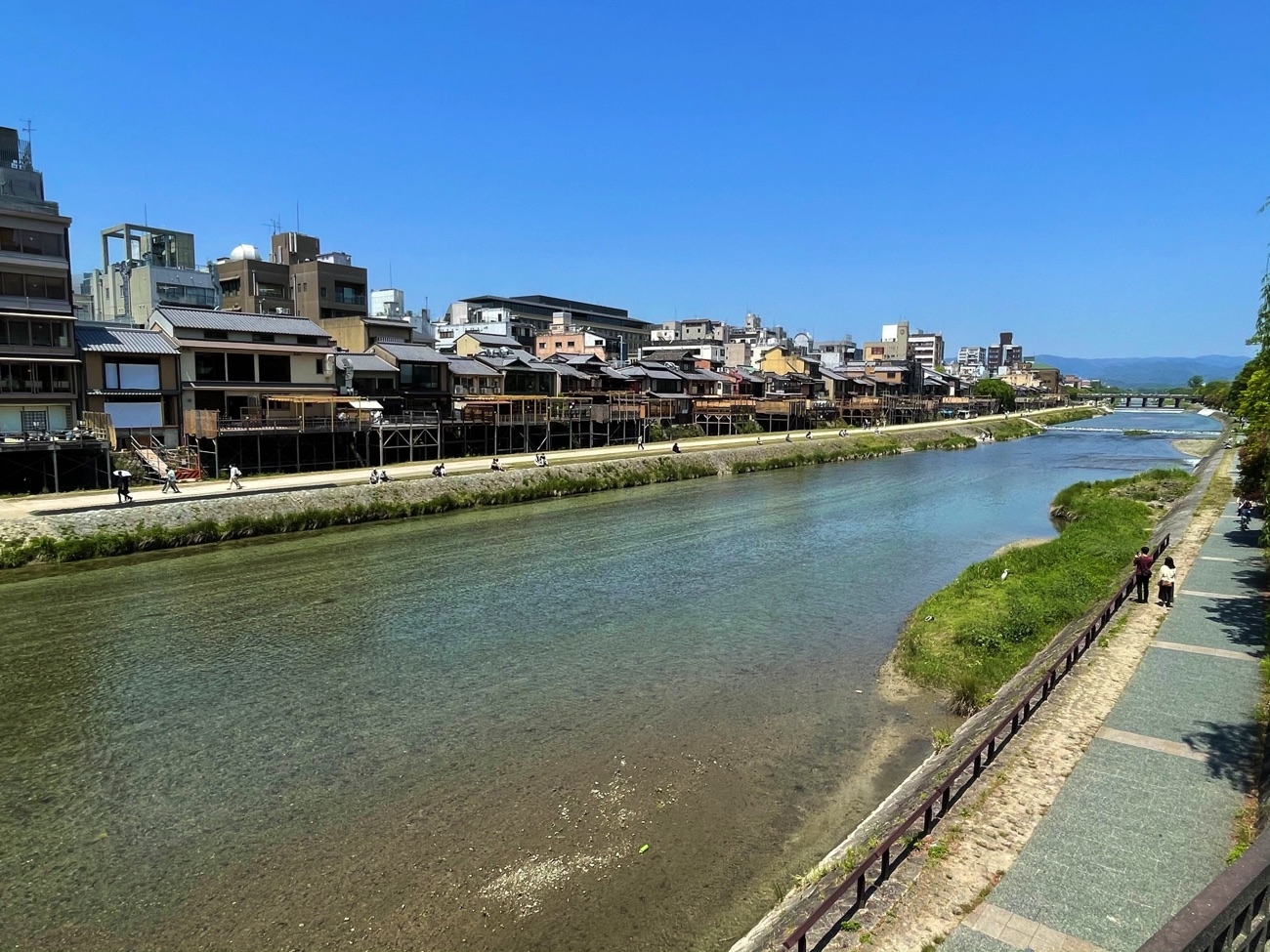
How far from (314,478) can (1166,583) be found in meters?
37.4

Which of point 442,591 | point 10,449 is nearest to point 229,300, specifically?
point 10,449

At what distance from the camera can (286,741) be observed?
1443 centimetres

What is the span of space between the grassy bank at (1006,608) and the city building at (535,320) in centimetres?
7163

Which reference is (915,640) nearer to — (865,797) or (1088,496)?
(865,797)

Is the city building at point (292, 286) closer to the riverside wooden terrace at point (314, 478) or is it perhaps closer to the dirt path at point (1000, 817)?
the riverside wooden terrace at point (314, 478)

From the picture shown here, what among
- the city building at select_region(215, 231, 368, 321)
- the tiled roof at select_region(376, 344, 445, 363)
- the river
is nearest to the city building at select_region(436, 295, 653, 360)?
the city building at select_region(215, 231, 368, 321)

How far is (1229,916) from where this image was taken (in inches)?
183

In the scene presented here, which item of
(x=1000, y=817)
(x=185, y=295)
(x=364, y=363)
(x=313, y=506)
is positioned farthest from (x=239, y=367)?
(x=1000, y=817)

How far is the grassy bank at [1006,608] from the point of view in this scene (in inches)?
656

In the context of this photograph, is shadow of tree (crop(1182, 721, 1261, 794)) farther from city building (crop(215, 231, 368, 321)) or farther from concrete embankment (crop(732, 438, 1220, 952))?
city building (crop(215, 231, 368, 321))

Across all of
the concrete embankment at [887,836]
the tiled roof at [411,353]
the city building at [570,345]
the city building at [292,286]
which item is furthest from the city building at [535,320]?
the concrete embankment at [887,836]

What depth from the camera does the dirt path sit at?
7367 millimetres

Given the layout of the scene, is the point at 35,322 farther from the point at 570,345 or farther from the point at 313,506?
the point at 570,345

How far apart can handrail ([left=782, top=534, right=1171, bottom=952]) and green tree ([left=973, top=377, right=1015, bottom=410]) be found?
505ft
